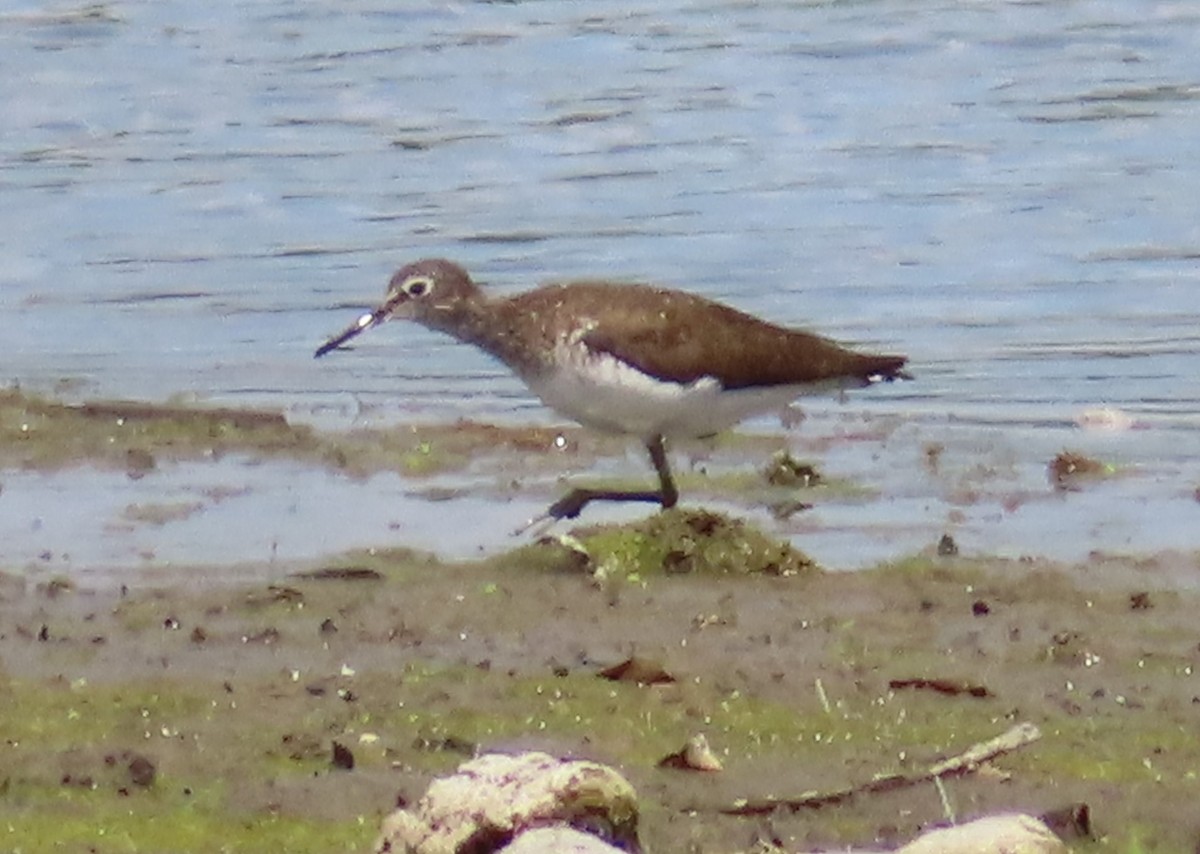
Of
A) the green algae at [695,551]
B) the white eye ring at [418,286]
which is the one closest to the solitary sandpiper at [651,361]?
the white eye ring at [418,286]

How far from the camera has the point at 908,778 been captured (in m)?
5.76

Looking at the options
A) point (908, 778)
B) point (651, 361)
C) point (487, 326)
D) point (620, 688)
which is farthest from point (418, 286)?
point (908, 778)

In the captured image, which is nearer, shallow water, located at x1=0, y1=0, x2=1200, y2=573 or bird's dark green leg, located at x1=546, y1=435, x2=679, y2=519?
bird's dark green leg, located at x1=546, y1=435, x2=679, y2=519

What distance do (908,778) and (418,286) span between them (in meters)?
4.05

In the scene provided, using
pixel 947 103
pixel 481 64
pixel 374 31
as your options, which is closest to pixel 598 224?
pixel 947 103

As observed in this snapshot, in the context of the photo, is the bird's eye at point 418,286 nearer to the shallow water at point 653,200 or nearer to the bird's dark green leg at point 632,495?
the shallow water at point 653,200

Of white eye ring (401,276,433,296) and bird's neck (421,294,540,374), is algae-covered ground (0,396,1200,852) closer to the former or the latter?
bird's neck (421,294,540,374)

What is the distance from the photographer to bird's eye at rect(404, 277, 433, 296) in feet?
30.9

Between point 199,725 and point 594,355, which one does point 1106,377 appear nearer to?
point 594,355

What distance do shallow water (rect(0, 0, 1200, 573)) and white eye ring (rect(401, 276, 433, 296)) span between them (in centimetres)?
70

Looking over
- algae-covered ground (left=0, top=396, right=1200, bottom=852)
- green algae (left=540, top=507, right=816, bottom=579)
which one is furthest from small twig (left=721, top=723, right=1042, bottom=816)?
green algae (left=540, top=507, right=816, bottom=579)

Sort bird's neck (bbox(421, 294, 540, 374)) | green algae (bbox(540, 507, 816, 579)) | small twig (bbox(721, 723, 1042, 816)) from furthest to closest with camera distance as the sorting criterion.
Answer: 1. bird's neck (bbox(421, 294, 540, 374))
2. green algae (bbox(540, 507, 816, 579))
3. small twig (bbox(721, 723, 1042, 816))

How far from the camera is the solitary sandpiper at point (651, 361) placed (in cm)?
867

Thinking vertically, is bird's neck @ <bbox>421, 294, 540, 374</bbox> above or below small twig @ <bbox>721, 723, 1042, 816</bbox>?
below
